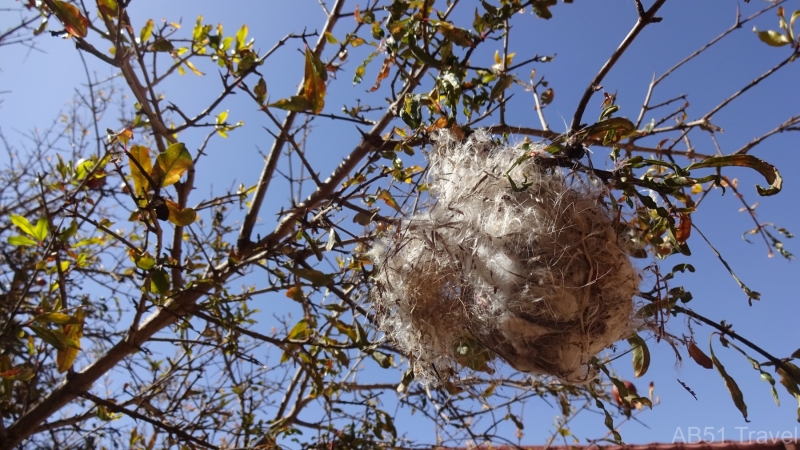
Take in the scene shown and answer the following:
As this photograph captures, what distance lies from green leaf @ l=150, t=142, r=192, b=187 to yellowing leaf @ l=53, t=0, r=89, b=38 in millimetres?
672

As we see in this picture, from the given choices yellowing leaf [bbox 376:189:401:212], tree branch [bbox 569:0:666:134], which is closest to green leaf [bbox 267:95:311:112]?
yellowing leaf [bbox 376:189:401:212]

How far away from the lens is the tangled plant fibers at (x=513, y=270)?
3.52 feet

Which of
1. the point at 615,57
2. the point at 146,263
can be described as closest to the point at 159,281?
the point at 146,263

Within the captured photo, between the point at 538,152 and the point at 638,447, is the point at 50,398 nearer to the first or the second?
the point at 538,152

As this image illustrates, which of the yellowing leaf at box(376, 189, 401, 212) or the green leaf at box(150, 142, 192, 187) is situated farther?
the yellowing leaf at box(376, 189, 401, 212)

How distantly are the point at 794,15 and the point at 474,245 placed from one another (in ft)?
3.10

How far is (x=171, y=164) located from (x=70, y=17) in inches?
28.3

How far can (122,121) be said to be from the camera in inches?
134

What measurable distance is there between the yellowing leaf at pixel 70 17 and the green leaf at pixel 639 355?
1662 millimetres

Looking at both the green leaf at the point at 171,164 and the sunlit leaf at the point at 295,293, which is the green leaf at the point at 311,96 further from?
the sunlit leaf at the point at 295,293

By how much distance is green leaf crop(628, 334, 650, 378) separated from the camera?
1.18 metres

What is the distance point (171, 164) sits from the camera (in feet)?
3.48

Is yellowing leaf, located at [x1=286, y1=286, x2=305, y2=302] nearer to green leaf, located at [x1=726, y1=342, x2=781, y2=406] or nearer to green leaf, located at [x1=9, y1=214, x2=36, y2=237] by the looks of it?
green leaf, located at [x1=9, y1=214, x2=36, y2=237]

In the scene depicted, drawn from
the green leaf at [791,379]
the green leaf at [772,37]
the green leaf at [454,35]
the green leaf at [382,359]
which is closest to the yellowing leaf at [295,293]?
the green leaf at [382,359]
